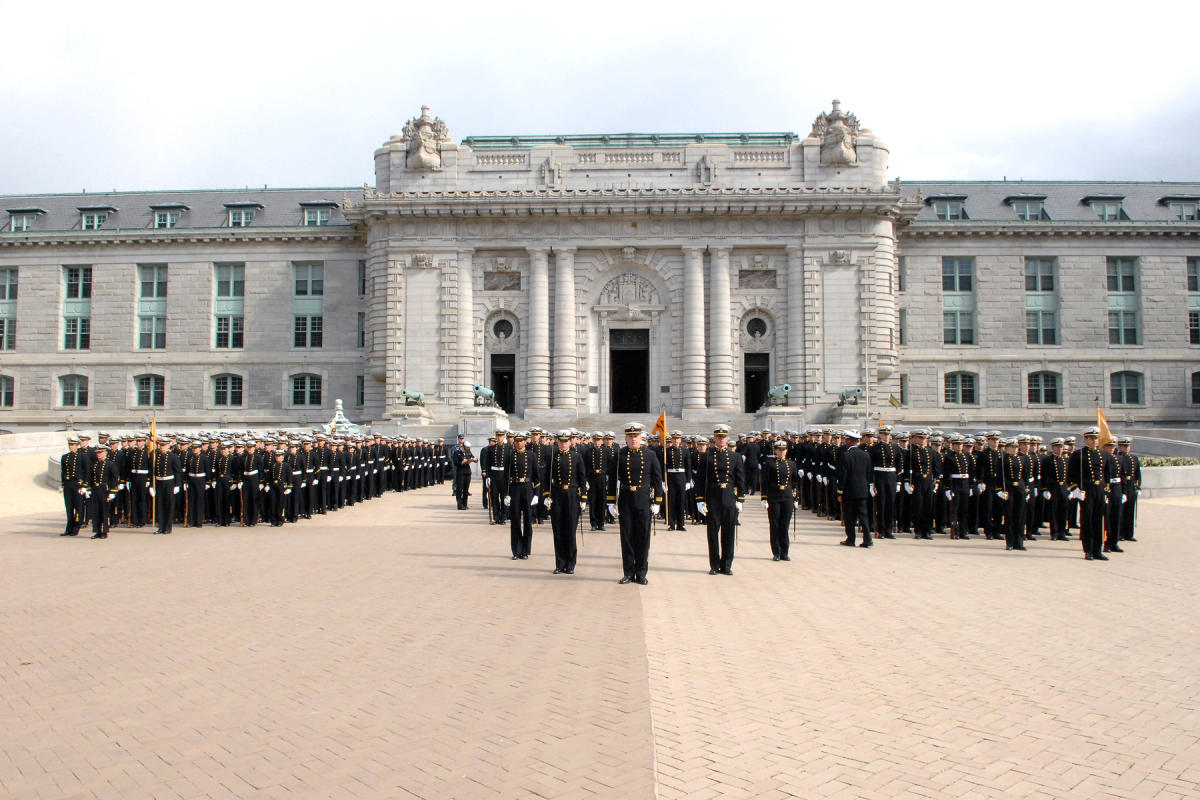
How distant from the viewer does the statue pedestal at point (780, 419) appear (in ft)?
126

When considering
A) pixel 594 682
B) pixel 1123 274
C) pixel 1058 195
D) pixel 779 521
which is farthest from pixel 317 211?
pixel 594 682

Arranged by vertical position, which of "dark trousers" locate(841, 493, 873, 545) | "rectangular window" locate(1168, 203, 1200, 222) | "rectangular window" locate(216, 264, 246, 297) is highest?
"rectangular window" locate(1168, 203, 1200, 222)

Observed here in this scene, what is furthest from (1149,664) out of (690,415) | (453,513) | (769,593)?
(690,415)

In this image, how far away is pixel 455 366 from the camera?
4569 centimetres

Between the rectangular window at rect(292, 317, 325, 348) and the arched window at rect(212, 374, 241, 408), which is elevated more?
the rectangular window at rect(292, 317, 325, 348)

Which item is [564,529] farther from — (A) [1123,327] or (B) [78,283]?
(B) [78,283]

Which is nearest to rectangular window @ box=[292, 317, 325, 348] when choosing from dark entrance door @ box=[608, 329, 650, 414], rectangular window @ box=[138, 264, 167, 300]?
rectangular window @ box=[138, 264, 167, 300]

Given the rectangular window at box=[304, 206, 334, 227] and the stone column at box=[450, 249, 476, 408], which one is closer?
the stone column at box=[450, 249, 476, 408]

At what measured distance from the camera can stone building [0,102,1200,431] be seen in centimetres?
4541

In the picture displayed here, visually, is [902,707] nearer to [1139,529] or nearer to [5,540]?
[1139,529]

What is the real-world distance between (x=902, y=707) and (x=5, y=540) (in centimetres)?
1808

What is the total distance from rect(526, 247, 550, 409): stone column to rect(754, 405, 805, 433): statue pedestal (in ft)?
38.9

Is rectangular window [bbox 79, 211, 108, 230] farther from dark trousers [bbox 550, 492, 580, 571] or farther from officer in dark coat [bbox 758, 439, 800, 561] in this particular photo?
officer in dark coat [bbox 758, 439, 800, 561]

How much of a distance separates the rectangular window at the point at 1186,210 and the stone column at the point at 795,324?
25.5 metres
